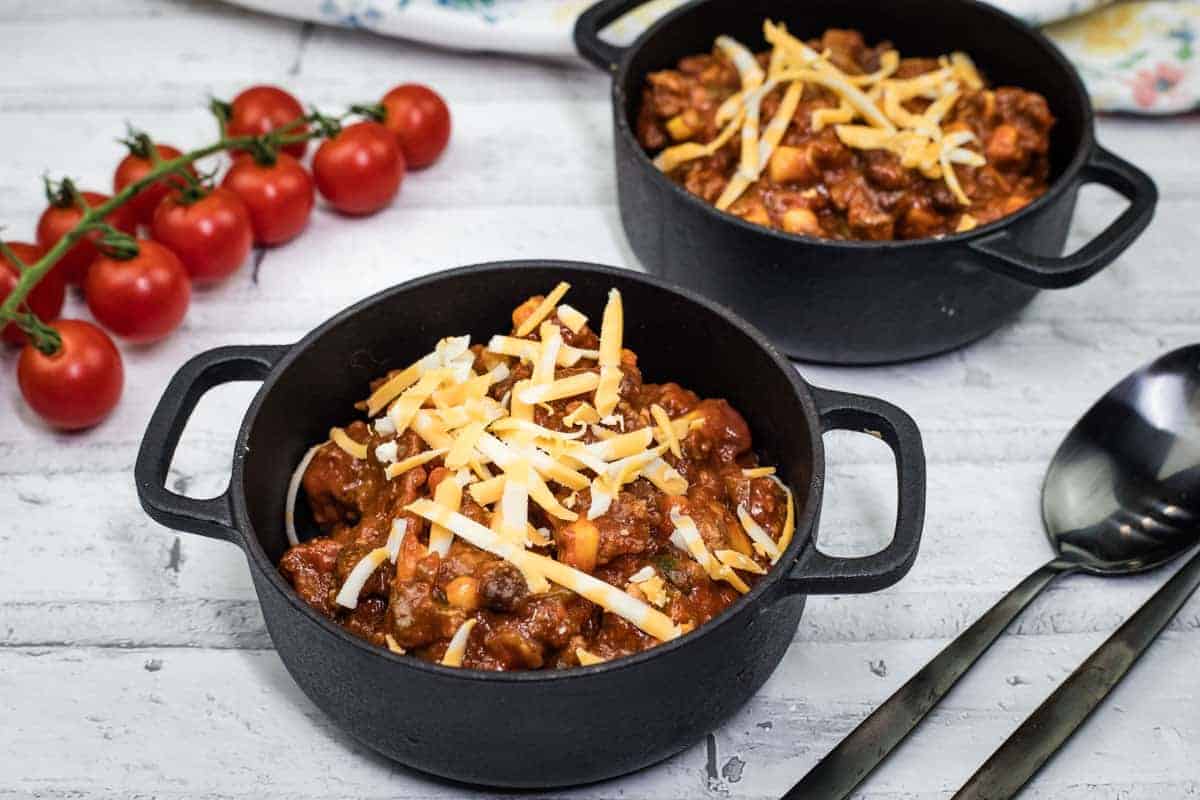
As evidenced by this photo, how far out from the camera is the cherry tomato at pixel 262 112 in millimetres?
3674

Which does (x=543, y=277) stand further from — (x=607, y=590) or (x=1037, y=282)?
(x=1037, y=282)

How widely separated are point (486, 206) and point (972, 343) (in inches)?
49.4

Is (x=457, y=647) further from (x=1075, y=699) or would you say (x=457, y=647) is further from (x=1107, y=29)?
(x=1107, y=29)

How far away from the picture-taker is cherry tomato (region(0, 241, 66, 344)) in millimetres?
3162

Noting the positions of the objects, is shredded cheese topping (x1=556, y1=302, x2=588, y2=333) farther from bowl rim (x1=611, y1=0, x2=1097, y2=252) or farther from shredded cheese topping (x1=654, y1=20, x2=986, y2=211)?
shredded cheese topping (x1=654, y1=20, x2=986, y2=211)

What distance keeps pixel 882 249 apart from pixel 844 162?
0.39 m

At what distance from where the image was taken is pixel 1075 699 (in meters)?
2.44

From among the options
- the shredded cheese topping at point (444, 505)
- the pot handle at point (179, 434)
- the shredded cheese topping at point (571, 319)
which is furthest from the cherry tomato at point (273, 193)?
the shredded cheese topping at point (444, 505)

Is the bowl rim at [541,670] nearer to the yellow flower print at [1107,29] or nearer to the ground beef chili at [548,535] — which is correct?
the ground beef chili at [548,535]

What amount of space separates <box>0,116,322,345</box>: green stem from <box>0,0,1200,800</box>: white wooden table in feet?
0.78

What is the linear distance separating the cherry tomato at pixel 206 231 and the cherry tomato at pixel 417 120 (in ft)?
1.61

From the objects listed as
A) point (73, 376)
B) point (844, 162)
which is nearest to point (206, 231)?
point (73, 376)

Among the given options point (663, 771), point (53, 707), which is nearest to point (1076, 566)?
point (663, 771)

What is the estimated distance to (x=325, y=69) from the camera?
4.14 meters
